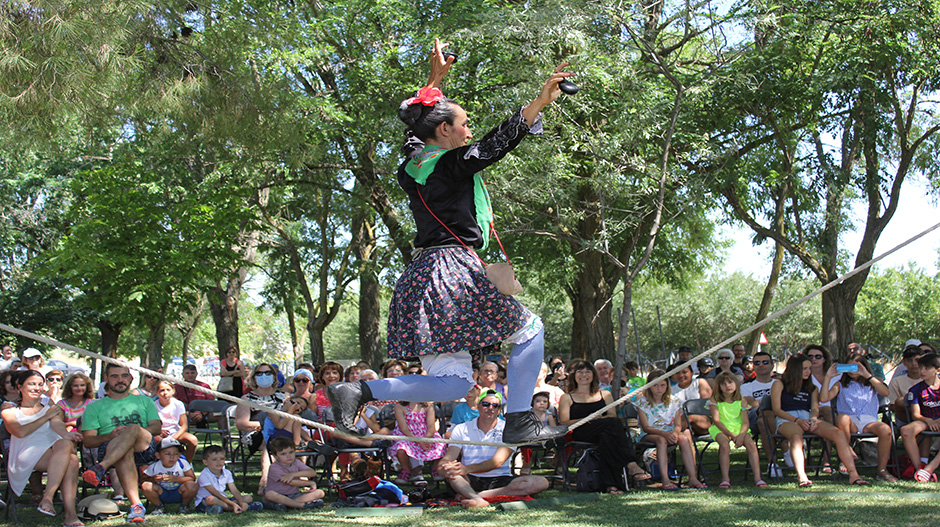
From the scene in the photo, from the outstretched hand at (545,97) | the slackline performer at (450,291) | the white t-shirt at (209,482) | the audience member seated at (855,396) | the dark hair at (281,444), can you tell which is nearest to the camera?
the outstretched hand at (545,97)

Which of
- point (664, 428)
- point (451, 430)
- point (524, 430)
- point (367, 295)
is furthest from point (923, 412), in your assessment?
point (367, 295)

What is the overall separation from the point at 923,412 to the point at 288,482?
4831 mm

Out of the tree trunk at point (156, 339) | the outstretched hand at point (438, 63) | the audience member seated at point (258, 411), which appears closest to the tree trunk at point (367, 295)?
the tree trunk at point (156, 339)

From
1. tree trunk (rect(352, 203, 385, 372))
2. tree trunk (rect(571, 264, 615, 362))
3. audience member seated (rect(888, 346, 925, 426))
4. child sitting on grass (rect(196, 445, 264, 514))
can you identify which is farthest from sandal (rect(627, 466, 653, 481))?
tree trunk (rect(352, 203, 385, 372))

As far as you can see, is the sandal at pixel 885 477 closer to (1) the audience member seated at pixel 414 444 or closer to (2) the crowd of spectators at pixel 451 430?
(2) the crowd of spectators at pixel 451 430

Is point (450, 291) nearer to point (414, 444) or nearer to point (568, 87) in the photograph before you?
point (568, 87)

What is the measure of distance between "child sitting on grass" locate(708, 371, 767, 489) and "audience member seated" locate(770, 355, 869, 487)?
0.90ft

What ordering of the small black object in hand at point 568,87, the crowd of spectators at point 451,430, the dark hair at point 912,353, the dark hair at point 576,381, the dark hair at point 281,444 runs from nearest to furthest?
the small black object in hand at point 568,87, the crowd of spectators at point 451,430, the dark hair at point 281,444, the dark hair at point 576,381, the dark hair at point 912,353

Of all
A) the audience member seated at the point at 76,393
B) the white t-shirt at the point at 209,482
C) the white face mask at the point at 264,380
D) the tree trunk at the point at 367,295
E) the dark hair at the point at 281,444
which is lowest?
the white t-shirt at the point at 209,482

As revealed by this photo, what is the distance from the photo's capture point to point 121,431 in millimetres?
5883

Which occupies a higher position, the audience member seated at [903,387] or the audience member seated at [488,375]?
the audience member seated at [488,375]

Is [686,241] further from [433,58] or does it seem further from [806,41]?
[433,58]

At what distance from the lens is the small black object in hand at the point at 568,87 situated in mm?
2762

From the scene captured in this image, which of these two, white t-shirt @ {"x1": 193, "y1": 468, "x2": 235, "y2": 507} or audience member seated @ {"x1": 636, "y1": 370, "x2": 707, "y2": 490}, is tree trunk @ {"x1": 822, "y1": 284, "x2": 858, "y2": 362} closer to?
audience member seated @ {"x1": 636, "y1": 370, "x2": 707, "y2": 490}
